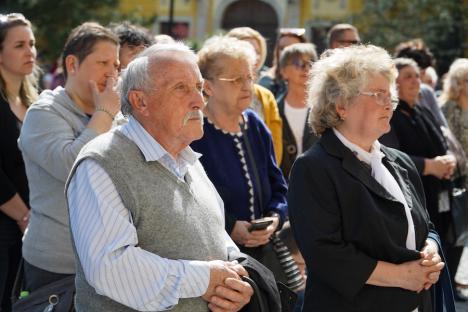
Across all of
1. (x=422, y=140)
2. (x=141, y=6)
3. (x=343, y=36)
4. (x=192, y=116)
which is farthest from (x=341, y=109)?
(x=141, y=6)

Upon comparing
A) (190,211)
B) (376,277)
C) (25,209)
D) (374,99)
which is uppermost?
(374,99)

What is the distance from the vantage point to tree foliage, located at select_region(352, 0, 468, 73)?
2325 centimetres

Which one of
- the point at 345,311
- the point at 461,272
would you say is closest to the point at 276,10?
the point at 461,272

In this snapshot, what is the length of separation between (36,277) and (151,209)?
1.21 metres

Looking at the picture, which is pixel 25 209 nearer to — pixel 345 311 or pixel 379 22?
pixel 345 311

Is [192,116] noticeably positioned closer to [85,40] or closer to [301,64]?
[85,40]

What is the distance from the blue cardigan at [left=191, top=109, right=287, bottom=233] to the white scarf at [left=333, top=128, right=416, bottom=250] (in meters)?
0.82

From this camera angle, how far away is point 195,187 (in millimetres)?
2895

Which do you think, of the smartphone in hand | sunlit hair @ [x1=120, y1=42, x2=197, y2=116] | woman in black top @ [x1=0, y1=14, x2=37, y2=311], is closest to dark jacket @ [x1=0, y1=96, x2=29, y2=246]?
woman in black top @ [x1=0, y1=14, x2=37, y2=311]

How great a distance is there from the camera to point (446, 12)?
23281 mm

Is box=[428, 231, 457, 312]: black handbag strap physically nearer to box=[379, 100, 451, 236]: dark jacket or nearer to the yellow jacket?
the yellow jacket

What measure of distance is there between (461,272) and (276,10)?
2129 centimetres

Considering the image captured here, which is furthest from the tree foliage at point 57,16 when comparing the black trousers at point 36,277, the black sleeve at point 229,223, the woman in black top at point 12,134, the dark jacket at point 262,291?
the dark jacket at point 262,291

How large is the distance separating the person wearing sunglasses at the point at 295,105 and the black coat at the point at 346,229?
7.34ft
